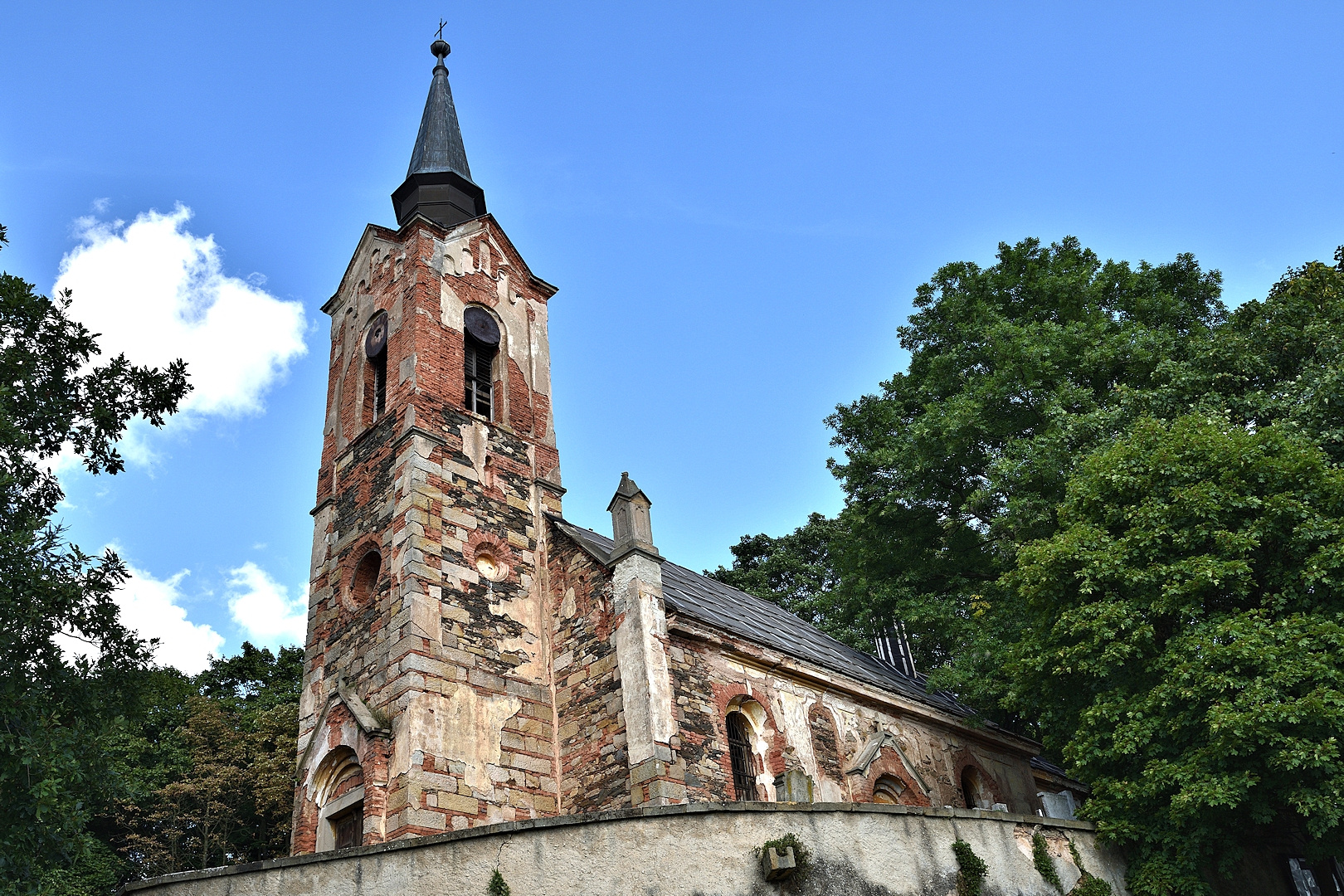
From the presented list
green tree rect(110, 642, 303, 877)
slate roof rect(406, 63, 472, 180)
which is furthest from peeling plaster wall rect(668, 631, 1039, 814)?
green tree rect(110, 642, 303, 877)

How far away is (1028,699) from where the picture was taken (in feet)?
51.8

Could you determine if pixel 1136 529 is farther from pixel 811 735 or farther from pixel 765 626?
pixel 765 626

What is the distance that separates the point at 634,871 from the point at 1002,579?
28.6 feet

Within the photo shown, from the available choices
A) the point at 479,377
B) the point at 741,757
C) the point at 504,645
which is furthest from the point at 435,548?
the point at 741,757

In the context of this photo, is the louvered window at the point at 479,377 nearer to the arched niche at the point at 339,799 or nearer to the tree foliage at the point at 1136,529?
the arched niche at the point at 339,799

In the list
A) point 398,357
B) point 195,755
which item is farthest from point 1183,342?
point 195,755

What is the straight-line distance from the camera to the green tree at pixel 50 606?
419 inches

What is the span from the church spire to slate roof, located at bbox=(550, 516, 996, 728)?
8442 millimetres

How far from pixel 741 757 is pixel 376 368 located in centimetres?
1063

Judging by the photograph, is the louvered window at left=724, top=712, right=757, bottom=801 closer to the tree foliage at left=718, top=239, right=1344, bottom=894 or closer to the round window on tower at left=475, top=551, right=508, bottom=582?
the tree foliage at left=718, top=239, right=1344, bottom=894

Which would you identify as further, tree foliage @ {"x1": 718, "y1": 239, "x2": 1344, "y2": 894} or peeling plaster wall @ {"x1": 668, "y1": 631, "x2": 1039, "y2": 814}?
peeling plaster wall @ {"x1": 668, "y1": 631, "x2": 1039, "y2": 814}

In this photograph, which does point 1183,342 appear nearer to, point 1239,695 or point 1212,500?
point 1212,500

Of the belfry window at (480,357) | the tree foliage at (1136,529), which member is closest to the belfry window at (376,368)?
the belfry window at (480,357)

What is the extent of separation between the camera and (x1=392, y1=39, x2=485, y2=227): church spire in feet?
79.9
